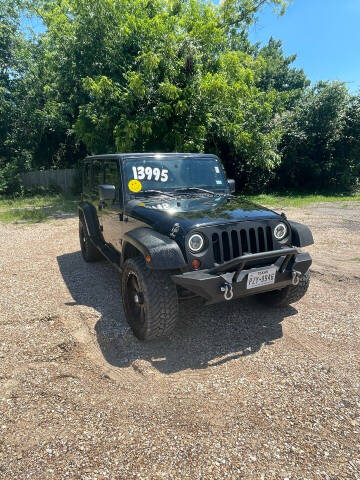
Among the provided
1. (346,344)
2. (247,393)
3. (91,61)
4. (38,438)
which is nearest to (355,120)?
(91,61)

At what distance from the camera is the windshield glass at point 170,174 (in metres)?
3.87

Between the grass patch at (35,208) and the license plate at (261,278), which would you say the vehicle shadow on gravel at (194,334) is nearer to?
the license plate at (261,278)

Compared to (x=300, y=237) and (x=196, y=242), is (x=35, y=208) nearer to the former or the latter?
(x=196, y=242)

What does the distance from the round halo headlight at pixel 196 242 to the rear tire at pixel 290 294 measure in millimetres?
1266

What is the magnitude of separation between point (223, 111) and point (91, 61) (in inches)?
210

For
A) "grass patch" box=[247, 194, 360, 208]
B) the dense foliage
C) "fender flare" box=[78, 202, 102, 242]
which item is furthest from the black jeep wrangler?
"grass patch" box=[247, 194, 360, 208]

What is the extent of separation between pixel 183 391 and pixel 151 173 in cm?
246

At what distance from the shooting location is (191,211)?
3309 mm

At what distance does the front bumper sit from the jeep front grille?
124 mm

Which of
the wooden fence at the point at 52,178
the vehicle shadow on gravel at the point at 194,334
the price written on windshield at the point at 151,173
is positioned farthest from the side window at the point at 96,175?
the wooden fence at the point at 52,178

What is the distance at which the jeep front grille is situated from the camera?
117 inches

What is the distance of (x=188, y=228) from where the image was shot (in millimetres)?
2891

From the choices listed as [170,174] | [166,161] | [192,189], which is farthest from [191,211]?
[166,161]

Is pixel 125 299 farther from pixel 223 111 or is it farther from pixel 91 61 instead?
pixel 91 61
